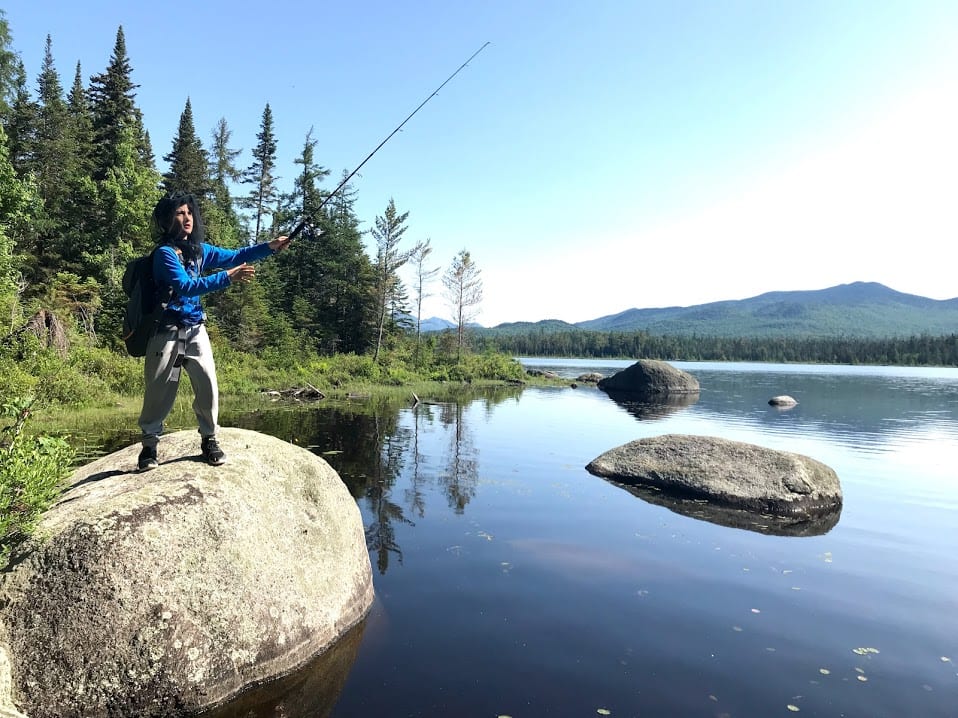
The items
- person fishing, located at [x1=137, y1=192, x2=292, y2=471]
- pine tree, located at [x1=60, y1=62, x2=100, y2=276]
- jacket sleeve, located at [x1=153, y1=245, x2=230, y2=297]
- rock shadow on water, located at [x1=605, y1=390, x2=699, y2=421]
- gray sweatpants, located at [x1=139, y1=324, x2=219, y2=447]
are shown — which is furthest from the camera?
pine tree, located at [x1=60, y1=62, x2=100, y2=276]

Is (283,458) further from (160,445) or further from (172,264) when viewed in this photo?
(172,264)

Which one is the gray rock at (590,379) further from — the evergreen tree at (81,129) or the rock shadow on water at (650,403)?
the evergreen tree at (81,129)

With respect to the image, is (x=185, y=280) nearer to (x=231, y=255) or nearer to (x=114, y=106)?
(x=231, y=255)

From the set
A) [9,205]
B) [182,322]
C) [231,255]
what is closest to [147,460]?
[182,322]

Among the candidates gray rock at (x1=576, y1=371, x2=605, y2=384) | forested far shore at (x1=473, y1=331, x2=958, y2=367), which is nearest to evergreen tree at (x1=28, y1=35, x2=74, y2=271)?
gray rock at (x1=576, y1=371, x2=605, y2=384)

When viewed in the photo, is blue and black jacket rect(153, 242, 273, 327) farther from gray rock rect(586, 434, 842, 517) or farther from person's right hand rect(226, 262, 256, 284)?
gray rock rect(586, 434, 842, 517)

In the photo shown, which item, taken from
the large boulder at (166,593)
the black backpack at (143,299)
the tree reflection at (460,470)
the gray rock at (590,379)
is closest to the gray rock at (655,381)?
the gray rock at (590,379)

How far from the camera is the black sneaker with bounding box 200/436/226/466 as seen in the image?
18.1 feet

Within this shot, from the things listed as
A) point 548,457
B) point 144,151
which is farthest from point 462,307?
point 548,457

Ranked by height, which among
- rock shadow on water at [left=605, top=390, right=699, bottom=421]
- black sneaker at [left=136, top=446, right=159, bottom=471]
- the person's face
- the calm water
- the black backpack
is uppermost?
the person's face

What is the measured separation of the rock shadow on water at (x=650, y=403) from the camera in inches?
1129

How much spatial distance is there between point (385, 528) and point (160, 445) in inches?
158

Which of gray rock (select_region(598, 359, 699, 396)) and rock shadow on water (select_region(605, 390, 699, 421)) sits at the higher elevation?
gray rock (select_region(598, 359, 699, 396))

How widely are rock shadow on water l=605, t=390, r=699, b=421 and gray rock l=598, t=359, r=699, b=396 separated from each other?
38 centimetres
